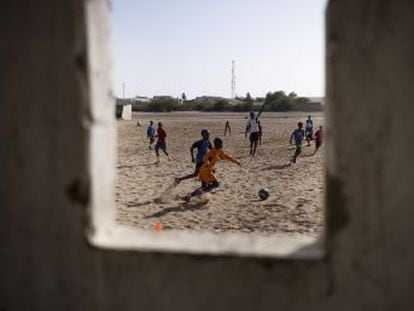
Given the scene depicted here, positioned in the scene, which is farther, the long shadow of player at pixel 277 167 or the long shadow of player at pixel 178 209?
the long shadow of player at pixel 277 167

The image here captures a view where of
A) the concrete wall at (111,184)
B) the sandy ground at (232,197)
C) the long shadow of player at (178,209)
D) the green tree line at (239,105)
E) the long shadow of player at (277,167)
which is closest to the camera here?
the concrete wall at (111,184)

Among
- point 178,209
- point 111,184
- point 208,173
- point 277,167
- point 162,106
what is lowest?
point 178,209

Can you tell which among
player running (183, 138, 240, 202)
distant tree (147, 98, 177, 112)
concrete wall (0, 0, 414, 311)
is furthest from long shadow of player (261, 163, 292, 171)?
distant tree (147, 98, 177, 112)

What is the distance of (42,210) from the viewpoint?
264 cm

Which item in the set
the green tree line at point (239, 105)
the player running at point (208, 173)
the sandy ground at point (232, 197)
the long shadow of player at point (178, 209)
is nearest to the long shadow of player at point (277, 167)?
the sandy ground at point (232, 197)

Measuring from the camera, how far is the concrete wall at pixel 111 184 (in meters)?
2.36

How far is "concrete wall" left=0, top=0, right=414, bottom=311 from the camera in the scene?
2359 mm

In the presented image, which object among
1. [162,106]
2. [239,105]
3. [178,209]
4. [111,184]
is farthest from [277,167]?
[162,106]

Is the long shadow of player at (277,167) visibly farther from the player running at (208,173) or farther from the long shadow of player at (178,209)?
the long shadow of player at (178,209)

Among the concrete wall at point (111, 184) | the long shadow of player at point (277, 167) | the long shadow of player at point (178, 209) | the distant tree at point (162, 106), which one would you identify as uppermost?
the distant tree at point (162, 106)

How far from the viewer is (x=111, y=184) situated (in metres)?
2.82

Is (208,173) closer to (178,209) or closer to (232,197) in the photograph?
(232,197)

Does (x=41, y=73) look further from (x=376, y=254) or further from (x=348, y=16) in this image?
(x=376, y=254)

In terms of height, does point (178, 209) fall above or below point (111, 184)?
below
